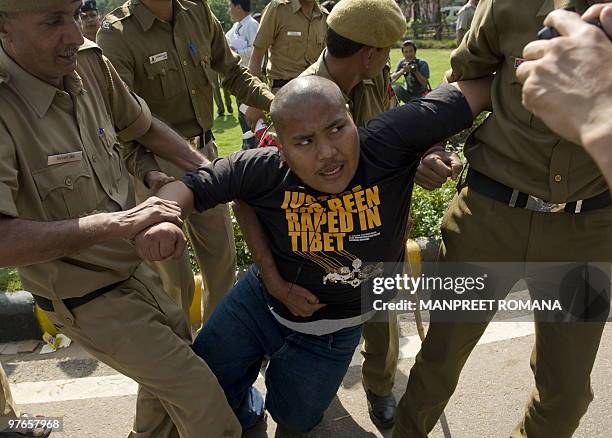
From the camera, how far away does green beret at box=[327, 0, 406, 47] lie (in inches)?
115

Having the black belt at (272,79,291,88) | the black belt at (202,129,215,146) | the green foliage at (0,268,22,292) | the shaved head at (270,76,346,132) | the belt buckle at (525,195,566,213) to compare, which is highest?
the shaved head at (270,76,346,132)

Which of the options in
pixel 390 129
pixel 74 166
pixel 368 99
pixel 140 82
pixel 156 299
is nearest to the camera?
pixel 74 166

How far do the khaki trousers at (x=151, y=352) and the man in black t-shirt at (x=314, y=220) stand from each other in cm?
35

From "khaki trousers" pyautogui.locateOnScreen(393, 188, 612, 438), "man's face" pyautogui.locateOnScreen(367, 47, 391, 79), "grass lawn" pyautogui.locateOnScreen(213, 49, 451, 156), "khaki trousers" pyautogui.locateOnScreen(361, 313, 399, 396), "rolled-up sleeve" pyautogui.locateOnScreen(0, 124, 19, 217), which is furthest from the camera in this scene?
"grass lawn" pyautogui.locateOnScreen(213, 49, 451, 156)

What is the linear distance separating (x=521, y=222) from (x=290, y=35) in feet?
14.0

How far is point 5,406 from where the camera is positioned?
314cm

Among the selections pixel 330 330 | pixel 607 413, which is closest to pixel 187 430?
pixel 330 330

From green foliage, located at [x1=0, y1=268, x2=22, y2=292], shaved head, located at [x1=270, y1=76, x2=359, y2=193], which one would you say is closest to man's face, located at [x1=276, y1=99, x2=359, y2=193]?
shaved head, located at [x1=270, y1=76, x2=359, y2=193]

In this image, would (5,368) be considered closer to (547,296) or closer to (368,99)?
(368,99)

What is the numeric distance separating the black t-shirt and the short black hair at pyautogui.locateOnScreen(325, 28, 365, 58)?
19.6 inches

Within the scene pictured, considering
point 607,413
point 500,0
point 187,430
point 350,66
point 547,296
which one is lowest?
point 607,413

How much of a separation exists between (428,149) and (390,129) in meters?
0.18

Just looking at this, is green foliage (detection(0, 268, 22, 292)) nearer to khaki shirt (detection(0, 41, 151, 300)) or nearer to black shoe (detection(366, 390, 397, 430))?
khaki shirt (detection(0, 41, 151, 300))

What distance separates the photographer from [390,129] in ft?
8.39
